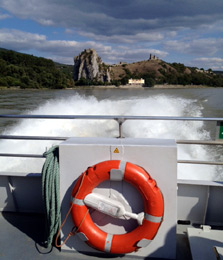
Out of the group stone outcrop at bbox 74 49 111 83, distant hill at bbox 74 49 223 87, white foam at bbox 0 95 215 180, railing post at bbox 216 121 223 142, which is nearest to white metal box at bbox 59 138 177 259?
railing post at bbox 216 121 223 142

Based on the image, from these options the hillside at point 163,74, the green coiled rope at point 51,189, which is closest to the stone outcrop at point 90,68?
the hillside at point 163,74

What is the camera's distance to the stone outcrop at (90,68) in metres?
78.5

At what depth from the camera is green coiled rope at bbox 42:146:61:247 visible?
6.10 feet

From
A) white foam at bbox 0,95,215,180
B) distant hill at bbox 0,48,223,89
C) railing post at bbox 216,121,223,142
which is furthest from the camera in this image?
distant hill at bbox 0,48,223,89

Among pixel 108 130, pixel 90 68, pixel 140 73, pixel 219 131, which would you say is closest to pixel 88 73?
pixel 90 68

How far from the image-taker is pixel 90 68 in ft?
259

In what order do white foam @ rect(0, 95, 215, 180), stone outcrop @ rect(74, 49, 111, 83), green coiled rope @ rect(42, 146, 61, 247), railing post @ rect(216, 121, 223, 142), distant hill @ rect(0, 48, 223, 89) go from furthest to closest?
stone outcrop @ rect(74, 49, 111, 83) < distant hill @ rect(0, 48, 223, 89) < white foam @ rect(0, 95, 215, 180) < railing post @ rect(216, 121, 223, 142) < green coiled rope @ rect(42, 146, 61, 247)

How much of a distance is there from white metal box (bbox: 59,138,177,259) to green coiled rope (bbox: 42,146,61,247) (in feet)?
0.14

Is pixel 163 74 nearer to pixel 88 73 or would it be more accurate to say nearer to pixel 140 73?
pixel 140 73

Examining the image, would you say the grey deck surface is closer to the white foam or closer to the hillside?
the white foam

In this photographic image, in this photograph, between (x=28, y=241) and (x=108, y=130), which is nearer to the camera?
(x=28, y=241)

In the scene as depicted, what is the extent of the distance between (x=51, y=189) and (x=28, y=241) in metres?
0.49

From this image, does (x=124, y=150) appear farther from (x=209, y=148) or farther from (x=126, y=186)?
(x=209, y=148)

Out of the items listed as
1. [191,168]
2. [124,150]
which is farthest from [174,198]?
[191,168]
